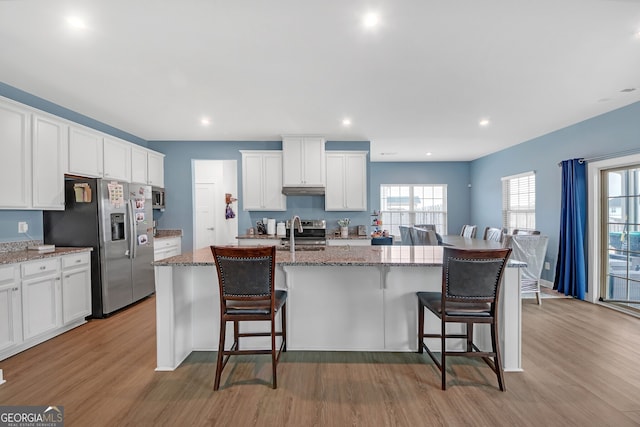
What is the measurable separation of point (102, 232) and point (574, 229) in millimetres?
6203

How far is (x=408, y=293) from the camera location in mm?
2645

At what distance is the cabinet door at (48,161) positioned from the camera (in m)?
3.15

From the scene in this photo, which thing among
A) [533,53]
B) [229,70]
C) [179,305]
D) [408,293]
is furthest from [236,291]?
[533,53]

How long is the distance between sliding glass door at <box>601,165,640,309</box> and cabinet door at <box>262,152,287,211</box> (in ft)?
15.4

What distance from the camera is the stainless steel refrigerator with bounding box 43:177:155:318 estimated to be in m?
3.55

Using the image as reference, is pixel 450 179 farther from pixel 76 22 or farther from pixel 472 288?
pixel 76 22

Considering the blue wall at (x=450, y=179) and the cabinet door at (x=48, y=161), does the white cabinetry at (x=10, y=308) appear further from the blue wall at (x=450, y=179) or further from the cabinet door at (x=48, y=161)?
the blue wall at (x=450, y=179)

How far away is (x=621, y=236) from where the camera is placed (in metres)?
3.99

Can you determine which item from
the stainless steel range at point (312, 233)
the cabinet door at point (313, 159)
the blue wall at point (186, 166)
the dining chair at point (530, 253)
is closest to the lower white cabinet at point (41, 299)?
the blue wall at point (186, 166)

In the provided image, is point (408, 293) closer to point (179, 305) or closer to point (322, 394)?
point (322, 394)

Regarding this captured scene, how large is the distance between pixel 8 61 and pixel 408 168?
729cm

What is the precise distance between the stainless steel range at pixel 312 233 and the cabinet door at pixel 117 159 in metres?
2.57

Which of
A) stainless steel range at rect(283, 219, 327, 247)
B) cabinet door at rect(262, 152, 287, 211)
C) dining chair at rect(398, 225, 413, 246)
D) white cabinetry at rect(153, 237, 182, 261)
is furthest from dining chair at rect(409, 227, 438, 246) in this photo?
white cabinetry at rect(153, 237, 182, 261)

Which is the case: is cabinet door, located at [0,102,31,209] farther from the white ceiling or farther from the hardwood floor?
the hardwood floor
